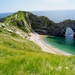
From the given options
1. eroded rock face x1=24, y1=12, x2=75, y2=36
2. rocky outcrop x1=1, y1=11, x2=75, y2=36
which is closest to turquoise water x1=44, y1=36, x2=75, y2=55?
eroded rock face x1=24, y1=12, x2=75, y2=36

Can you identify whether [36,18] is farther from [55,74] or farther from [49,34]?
[55,74]

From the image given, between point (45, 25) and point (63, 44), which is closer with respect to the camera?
point (63, 44)

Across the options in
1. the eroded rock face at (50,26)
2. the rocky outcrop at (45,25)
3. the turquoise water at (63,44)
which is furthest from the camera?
the eroded rock face at (50,26)

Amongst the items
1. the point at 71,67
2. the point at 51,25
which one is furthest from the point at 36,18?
the point at 71,67

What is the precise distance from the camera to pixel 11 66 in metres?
9.56

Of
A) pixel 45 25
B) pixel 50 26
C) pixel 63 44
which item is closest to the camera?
pixel 63 44

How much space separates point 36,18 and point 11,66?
18401cm

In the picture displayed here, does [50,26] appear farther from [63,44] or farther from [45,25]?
[63,44]

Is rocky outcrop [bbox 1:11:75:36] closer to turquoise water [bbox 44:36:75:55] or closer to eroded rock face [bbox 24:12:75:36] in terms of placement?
eroded rock face [bbox 24:12:75:36]

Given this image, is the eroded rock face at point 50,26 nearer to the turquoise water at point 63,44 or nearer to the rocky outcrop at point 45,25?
the rocky outcrop at point 45,25

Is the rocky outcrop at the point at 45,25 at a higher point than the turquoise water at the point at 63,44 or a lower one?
higher

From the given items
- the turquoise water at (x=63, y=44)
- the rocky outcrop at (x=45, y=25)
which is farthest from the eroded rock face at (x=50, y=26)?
the turquoise water at (x=63, y=44)

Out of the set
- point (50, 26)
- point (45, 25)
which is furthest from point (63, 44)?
point (45, 25)

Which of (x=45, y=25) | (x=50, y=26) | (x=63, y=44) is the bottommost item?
(x=63, y=44)
